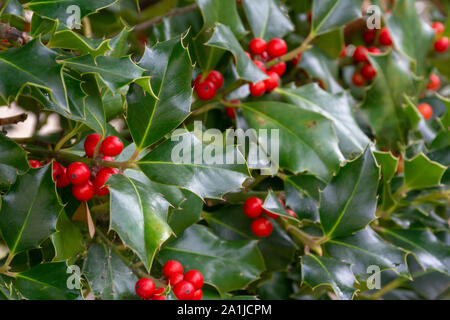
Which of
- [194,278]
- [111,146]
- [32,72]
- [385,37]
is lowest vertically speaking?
[194,278]

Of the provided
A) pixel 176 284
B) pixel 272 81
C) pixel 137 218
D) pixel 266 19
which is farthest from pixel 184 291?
pixel 266 19

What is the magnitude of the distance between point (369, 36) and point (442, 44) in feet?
0.57

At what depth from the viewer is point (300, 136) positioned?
0.80 meters

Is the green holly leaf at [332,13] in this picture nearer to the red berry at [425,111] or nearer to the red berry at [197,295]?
the red berry at [425,111]

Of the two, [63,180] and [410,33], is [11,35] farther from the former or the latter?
[410,33]

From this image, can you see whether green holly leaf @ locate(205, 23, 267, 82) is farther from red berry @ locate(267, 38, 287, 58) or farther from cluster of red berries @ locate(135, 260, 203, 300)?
cluster of red berries @ locate(135, 260, 203, 300)

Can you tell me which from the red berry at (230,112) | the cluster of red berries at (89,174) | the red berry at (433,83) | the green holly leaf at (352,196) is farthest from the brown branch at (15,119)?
the red berry at (433,83)

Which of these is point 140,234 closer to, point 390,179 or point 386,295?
point 390,179

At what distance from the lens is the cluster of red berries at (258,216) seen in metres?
0.80

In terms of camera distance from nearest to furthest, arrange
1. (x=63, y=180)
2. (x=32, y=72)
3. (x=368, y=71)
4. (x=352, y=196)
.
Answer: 1. (x=32, y=72)
2. (x=63, y=180)
3. (x=352, y=196)
4. (x=368, y=71)

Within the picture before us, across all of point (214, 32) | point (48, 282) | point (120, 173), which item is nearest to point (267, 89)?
point (214, 32)

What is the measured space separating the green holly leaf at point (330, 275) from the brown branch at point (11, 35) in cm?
51

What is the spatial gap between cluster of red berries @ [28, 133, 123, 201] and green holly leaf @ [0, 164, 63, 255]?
0.11ft

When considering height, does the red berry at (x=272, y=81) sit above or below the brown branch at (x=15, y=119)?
below
